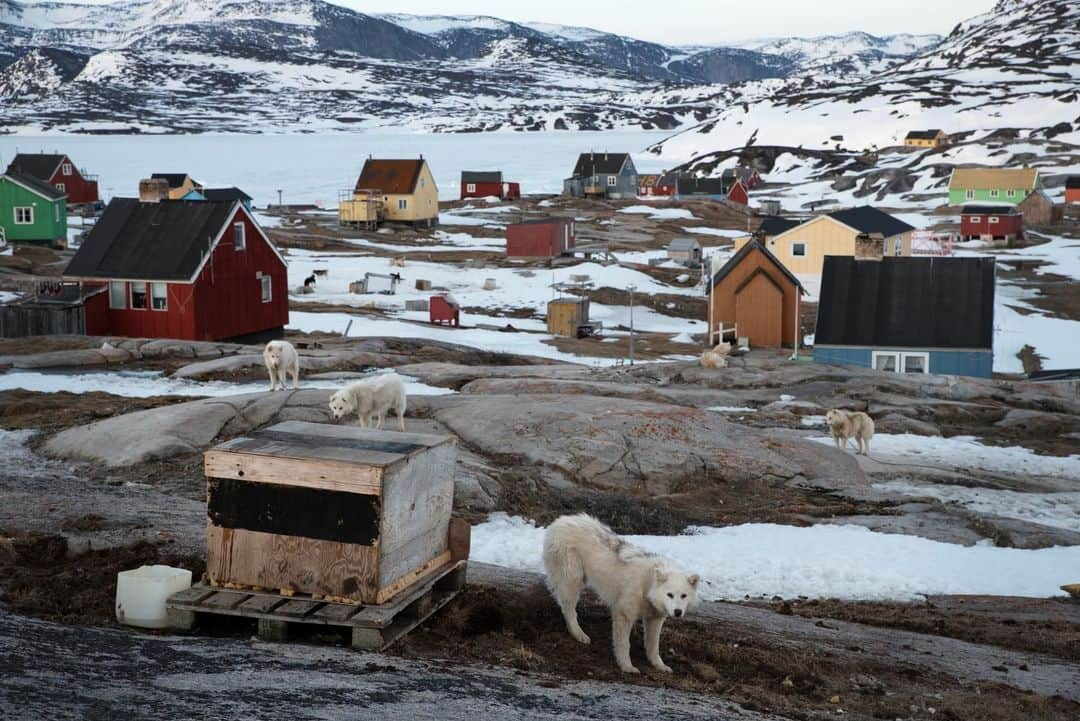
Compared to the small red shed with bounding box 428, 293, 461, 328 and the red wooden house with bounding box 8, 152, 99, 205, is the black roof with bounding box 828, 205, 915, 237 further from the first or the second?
the red wooden house with bounding box 8, 152, 99, 205

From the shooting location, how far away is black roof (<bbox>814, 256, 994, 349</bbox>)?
127 feet

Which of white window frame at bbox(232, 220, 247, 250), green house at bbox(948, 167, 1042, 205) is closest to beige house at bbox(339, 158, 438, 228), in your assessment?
white window frame at bbox(232, 220, 247, 250)

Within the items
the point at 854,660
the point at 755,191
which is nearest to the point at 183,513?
the point at 854,660

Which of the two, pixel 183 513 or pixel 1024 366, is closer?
pixel 183 513

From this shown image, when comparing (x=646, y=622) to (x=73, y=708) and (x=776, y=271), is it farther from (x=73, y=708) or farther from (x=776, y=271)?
(x=776, y=271)

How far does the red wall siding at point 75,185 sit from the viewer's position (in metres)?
103

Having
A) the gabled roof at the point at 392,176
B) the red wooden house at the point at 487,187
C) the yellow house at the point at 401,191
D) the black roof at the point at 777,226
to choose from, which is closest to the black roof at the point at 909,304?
the black roof at the point at 777,226

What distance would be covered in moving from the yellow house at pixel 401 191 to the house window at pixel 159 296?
5878 cm

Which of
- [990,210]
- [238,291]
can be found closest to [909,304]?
[238,291]

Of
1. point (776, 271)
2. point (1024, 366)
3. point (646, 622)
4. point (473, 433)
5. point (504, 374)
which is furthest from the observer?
point (1024, 366)

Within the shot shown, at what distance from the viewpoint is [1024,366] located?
4884cm

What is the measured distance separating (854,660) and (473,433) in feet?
38.1

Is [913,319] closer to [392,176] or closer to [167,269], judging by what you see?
[167,269]

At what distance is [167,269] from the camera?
135ft
